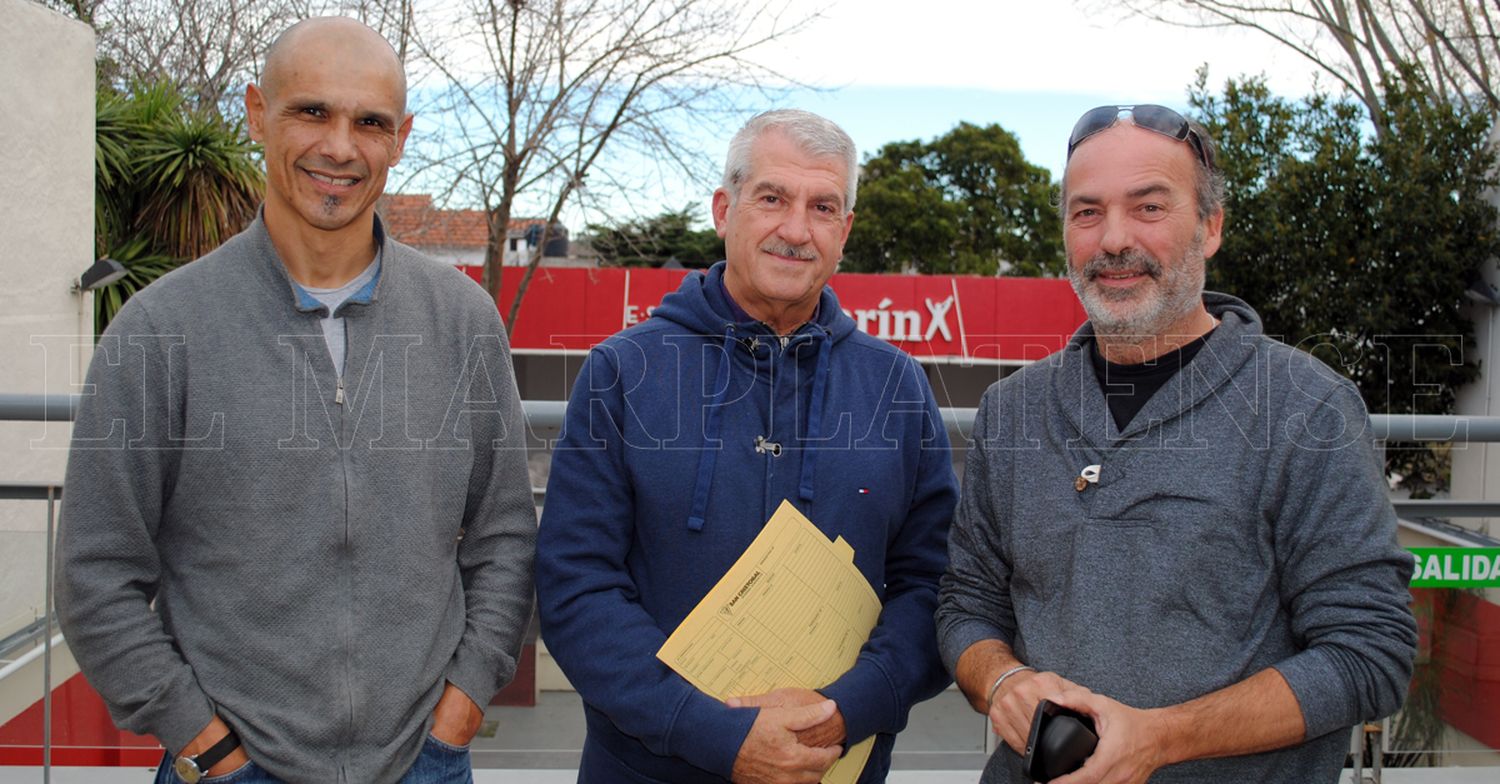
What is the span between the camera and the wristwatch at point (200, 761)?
1718 mm

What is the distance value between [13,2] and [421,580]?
6.75m

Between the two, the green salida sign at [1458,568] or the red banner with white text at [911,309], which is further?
the red banner with white text at [911,309]

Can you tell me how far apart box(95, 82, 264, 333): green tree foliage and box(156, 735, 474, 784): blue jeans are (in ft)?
26.3

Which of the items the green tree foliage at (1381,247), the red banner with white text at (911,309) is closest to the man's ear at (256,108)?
the green tree foliage at (1381,247)

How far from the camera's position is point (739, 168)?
2.05m

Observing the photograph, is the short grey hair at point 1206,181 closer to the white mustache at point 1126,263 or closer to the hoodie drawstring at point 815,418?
the white mustache at point 1126,263

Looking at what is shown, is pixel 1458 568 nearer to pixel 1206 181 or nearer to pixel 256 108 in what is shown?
pixel 1206 181

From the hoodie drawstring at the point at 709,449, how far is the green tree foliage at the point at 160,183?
8196 mm

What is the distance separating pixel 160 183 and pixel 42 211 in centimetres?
204

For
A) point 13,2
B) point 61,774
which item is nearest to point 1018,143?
point 13,2

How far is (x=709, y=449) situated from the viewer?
195 centimetres

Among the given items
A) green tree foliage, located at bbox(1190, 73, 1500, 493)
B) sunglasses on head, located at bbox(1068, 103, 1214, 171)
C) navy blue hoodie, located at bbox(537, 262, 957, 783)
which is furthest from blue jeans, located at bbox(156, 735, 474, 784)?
green tree foliage, located at bbox(1190, 73, 1500, 493)

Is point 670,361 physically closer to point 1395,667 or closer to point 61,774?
point 1395,667

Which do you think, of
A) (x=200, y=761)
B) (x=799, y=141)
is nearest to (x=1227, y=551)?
(x=799, y=141)
